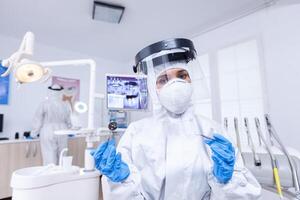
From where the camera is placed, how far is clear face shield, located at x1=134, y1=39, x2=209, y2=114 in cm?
88

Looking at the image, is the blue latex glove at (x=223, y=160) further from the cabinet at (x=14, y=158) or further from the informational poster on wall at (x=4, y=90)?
the informational poster on wall at (x=4, y=90)

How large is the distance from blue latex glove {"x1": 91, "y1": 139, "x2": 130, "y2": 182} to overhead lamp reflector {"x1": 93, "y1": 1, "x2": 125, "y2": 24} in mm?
1590

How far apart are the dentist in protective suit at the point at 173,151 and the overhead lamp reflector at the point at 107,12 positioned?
1.19 m

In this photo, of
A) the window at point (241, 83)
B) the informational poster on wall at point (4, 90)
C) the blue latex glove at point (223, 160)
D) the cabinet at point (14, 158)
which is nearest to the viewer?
the blue latex glove at point (223, 160)

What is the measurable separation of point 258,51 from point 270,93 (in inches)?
18.4

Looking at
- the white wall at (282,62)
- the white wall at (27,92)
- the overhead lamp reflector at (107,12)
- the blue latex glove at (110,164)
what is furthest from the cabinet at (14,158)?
the white wall at (282,62)

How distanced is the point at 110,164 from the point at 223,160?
440 millimetres

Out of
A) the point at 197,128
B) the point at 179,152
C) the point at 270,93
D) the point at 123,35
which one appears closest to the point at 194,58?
the point at 197,128

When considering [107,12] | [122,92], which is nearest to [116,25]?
[107,12]

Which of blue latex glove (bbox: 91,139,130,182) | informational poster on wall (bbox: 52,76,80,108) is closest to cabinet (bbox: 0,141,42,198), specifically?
informational poster on wall (bbox: 52,76,80,108)

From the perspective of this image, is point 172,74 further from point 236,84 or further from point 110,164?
point 236,84

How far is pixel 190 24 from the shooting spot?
228 cm

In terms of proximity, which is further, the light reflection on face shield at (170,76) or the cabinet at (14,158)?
the cabinet at (14,158)

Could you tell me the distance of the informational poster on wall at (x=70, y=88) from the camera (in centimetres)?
308
